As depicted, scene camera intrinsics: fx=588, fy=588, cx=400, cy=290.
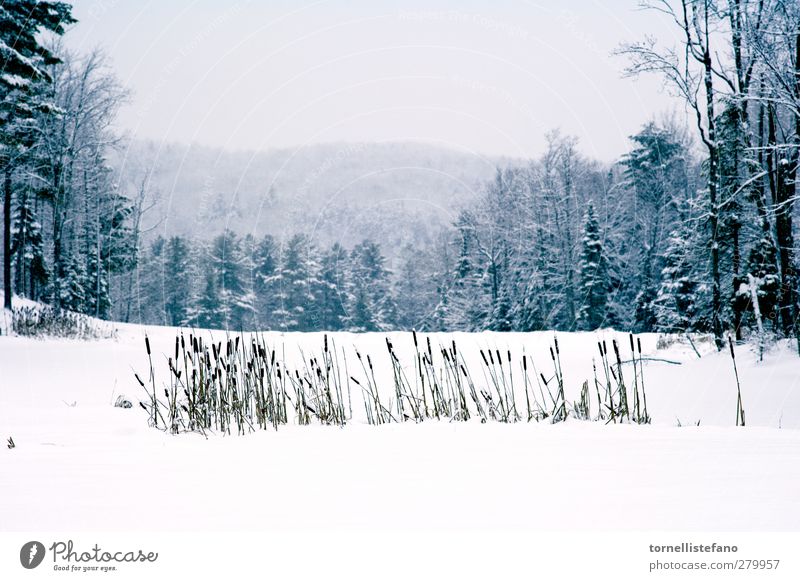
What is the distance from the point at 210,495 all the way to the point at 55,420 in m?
2.86

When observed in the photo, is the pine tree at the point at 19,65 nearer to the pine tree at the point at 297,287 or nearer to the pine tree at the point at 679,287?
the pine tree at the point at 679,287

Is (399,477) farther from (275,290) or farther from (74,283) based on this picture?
(275,290)

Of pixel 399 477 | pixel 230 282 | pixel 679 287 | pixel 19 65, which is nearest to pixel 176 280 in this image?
pixel 230 282

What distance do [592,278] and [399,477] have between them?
26.0m

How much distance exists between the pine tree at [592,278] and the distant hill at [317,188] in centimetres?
5549

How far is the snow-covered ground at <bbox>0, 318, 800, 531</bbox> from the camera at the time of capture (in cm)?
166

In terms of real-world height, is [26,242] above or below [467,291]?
above

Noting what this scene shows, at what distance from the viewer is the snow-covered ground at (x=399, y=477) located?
1.66m

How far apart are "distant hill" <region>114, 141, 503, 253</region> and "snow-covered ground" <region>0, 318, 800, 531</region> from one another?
Result: 79.0m

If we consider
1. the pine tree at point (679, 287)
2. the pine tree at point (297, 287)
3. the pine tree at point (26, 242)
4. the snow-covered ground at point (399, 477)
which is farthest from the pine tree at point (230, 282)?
the snow-covered ground at point (399, 477)

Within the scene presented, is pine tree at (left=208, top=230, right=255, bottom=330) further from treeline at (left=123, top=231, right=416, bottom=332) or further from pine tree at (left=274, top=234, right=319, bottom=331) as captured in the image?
pine tree at (left=274, top=234, right=319, bottom=331)

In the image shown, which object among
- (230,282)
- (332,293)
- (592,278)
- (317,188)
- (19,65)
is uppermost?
(317,188)

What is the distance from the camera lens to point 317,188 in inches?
5027

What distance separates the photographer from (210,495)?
1.90 metres
